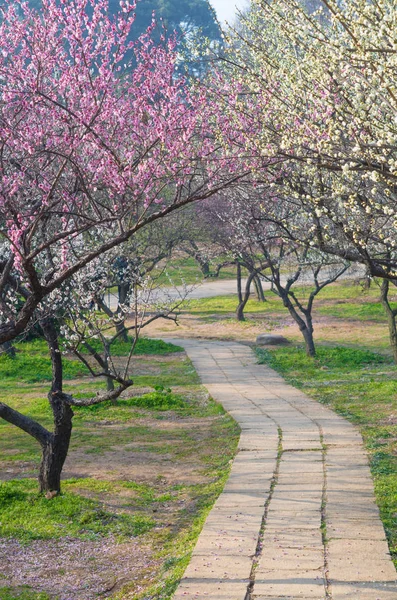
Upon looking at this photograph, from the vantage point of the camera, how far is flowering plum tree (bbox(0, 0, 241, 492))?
716 cm

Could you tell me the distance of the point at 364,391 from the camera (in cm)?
1531

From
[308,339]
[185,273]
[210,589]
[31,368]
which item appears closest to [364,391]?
[308,339]

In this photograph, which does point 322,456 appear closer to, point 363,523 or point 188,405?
point 363,523

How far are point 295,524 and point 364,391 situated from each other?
8.56 m

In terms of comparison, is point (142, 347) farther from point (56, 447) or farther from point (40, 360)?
point (56, 447)

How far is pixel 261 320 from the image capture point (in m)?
29.8

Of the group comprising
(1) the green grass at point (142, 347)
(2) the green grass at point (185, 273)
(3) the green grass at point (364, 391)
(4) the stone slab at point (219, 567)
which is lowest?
(3) the green grass at point (364, 391)

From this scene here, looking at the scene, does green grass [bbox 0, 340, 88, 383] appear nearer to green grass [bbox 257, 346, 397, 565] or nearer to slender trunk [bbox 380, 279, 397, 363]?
green grass [bbox 257, 346, 397, 565]

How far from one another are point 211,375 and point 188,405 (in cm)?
341

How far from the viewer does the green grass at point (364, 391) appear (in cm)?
855

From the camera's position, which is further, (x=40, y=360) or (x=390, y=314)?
(x=40, y=360)

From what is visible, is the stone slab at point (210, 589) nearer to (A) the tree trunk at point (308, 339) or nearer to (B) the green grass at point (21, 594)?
(B) the green grass at point (21, 594)

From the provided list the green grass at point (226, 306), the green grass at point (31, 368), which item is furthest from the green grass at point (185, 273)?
the green grass at point (31, 368)

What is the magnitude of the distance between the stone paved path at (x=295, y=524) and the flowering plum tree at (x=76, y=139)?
2335 mm
